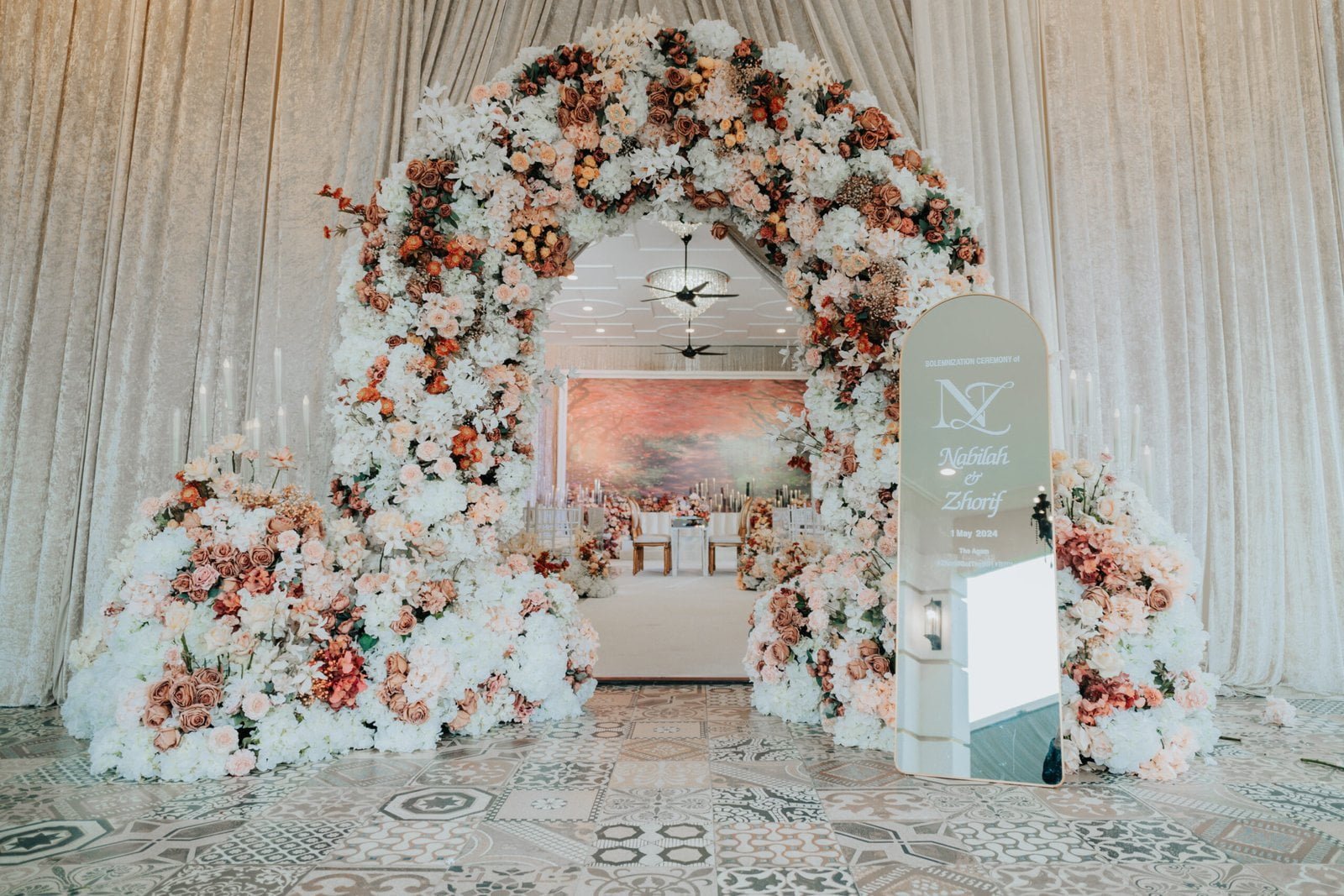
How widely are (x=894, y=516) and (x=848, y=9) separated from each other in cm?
298

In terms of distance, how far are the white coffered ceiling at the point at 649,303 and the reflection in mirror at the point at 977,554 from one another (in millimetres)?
5274

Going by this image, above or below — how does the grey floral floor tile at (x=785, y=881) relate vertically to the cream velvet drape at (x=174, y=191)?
below

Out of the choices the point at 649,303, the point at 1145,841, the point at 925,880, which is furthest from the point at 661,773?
the point at 649,303

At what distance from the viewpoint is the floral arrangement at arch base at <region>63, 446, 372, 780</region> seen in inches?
113

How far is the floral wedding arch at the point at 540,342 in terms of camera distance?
132 inches

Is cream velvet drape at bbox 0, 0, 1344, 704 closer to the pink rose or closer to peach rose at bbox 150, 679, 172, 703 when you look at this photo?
peach rose at bbox 150, 679, 172, 703

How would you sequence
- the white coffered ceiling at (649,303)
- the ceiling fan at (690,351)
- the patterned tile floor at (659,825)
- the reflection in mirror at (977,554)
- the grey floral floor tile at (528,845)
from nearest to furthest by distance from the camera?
the patterned tile floor at (659,825)
the grey floral floor tile at (528,845)
the reflection in mirror at (977,554)
the white coffered ceiling at (649,303)
the ceiling fan at (690,351)

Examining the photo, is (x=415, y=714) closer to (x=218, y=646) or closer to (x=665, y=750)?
(x=218, y=646)

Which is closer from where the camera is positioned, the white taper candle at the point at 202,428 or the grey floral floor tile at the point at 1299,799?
the grey floral floor tile at the point at 1299,799

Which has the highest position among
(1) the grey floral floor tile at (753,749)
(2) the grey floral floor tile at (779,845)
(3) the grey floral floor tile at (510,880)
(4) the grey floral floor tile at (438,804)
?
(1) the grey floral floor tile at (753,749)

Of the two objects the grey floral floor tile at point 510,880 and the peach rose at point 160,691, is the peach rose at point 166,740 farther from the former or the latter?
the grey floral floor tile at point 510,880

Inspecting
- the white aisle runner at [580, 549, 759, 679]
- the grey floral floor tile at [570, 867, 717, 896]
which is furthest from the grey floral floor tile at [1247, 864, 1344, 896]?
the white aisle runner at [580, 549, 759, 679]

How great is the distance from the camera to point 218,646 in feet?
9.72

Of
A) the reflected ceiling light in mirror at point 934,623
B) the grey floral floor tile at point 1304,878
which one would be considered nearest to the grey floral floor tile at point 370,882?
the reflected ceiling light in mirror at point 934,623
